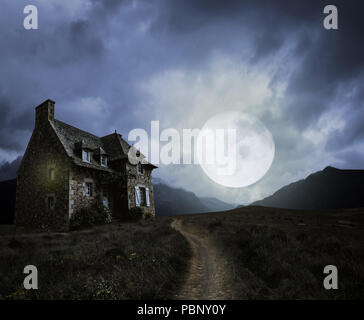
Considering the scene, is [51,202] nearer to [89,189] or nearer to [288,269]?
[89,189]

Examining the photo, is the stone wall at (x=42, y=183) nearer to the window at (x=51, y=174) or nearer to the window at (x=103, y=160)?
the window at (x=51, y=174)

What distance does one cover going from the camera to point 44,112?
64.3ft

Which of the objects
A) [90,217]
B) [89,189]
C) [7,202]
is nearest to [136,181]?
[89,189]

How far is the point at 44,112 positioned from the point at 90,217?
11989 millimetres

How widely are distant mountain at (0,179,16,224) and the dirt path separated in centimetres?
3574

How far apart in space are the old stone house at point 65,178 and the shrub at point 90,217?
47cm

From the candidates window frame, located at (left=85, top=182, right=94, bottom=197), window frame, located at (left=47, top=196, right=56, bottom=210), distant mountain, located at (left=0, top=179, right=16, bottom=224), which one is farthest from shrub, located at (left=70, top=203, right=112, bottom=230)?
distant mountain, located at (left=0, top=179, right=16, bottom=224)

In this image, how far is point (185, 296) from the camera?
467 cm

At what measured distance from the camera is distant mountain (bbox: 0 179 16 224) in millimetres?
30734

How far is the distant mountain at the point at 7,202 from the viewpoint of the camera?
101 ft
